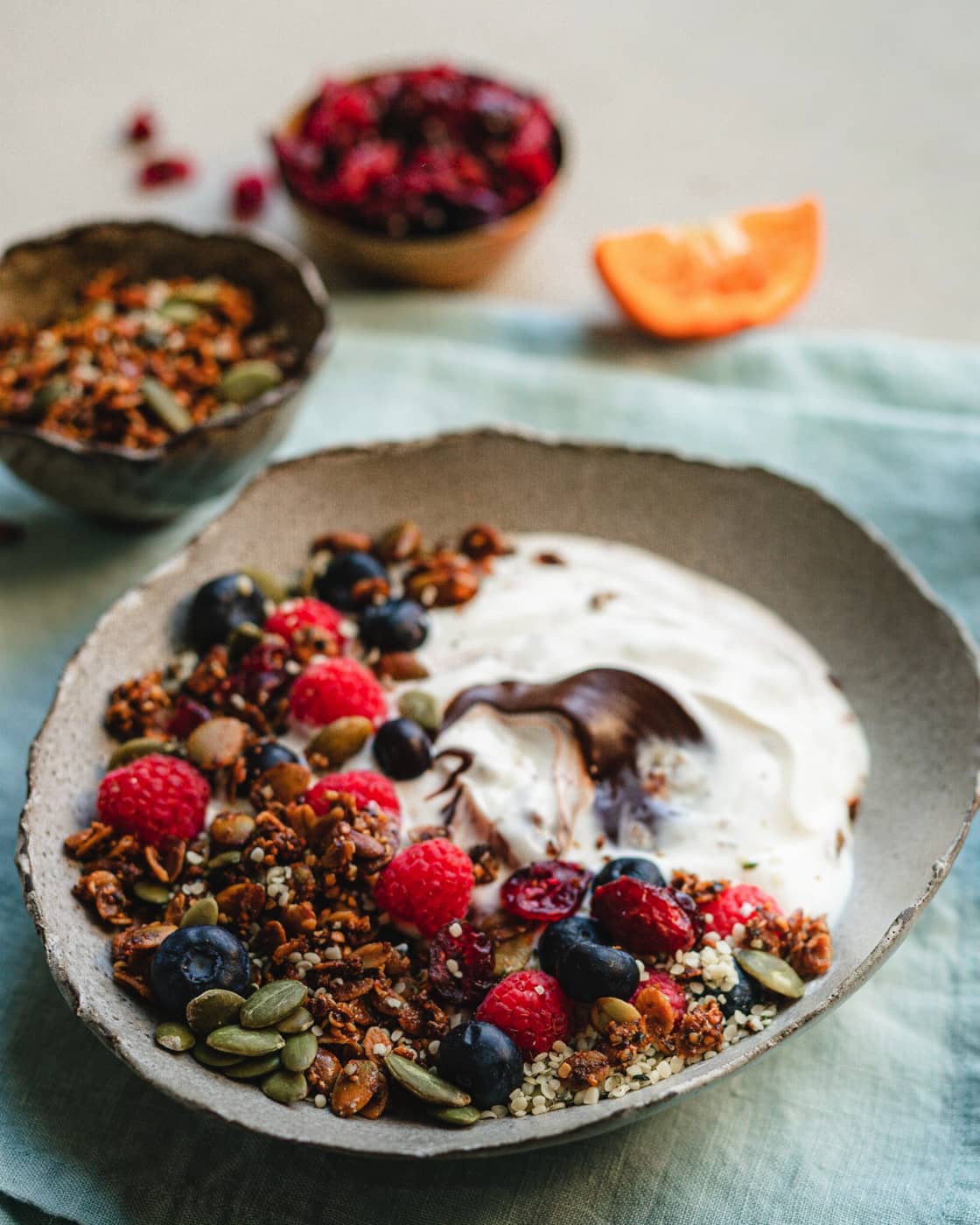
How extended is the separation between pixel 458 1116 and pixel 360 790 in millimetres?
440

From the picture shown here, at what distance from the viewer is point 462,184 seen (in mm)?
2783

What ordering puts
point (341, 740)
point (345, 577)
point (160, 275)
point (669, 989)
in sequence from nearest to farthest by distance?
point (669, 989)
point (341, 740)
point (345, 577)
point (160, 275)

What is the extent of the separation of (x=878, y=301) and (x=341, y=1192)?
2.21 metres

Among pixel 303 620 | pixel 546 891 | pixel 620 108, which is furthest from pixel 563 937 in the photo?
pixel 620 108

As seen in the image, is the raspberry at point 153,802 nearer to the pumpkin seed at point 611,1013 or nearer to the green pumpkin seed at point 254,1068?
the green pumpkin seed at point 254,1068

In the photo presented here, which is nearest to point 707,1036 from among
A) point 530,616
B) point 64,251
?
point 530,616

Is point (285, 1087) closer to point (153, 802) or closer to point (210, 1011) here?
point (210, 1011)

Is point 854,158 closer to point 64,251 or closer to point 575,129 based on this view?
point 575,129

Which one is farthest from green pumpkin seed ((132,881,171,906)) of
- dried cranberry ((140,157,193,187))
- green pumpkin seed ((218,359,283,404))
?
dried cranberry ((140,157,193,187))

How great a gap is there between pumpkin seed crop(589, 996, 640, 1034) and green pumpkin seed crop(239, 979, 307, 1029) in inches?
13.4

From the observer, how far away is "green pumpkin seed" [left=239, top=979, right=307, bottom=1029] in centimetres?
153

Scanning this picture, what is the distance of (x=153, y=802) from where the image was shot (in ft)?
5.62

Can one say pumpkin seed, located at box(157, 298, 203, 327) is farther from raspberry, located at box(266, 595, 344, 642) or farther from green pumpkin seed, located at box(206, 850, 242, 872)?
green pumpkin seed, located at box(206, 850, 242, 872)

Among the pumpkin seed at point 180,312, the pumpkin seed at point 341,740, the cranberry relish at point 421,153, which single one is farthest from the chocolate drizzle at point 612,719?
the cranberry relish at point 421,153
